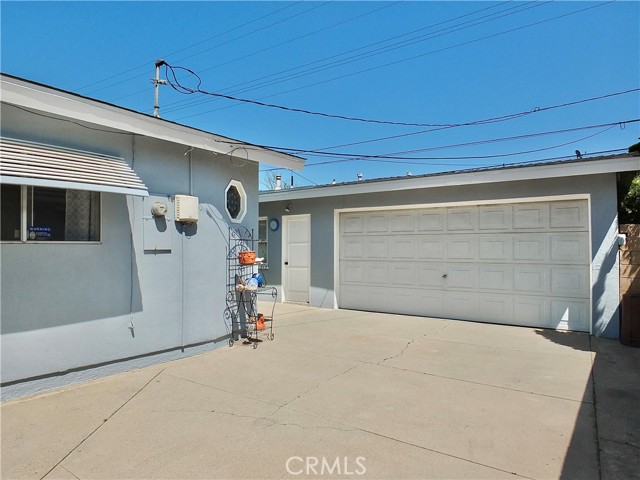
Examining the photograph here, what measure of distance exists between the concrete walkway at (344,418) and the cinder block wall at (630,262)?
1315mm

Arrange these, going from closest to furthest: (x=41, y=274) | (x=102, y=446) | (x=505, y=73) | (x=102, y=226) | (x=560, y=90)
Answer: (x=102, y=446), (x=41, y=274), (x=102, y=226), (x=560, y=90), (x=505, y=73)

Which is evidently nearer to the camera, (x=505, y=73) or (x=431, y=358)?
→ (x=431, y=358)

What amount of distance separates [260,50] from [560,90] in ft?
26.6

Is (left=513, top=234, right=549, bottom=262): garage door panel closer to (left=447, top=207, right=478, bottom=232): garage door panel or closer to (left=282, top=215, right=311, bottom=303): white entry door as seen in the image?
(left=447, top=207, right=478, bottom=232): garage door panel

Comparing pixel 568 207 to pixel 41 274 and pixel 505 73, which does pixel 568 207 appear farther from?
pixel 41 274

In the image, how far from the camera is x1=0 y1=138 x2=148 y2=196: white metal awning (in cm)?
341

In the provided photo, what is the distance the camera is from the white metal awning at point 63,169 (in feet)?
11.2

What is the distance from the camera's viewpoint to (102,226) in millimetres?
4465

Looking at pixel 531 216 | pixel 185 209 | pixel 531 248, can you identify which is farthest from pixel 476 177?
pixel 185 209

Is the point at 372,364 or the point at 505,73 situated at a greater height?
the point at 505,73

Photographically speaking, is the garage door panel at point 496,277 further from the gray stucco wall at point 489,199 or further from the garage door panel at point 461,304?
the gray stucco wall at point 489,199

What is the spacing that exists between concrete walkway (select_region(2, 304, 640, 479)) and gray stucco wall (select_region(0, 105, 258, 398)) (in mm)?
350

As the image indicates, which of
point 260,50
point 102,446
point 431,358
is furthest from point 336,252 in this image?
point 102,446

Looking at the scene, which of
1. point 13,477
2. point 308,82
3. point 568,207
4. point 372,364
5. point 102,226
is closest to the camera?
point 13,477
